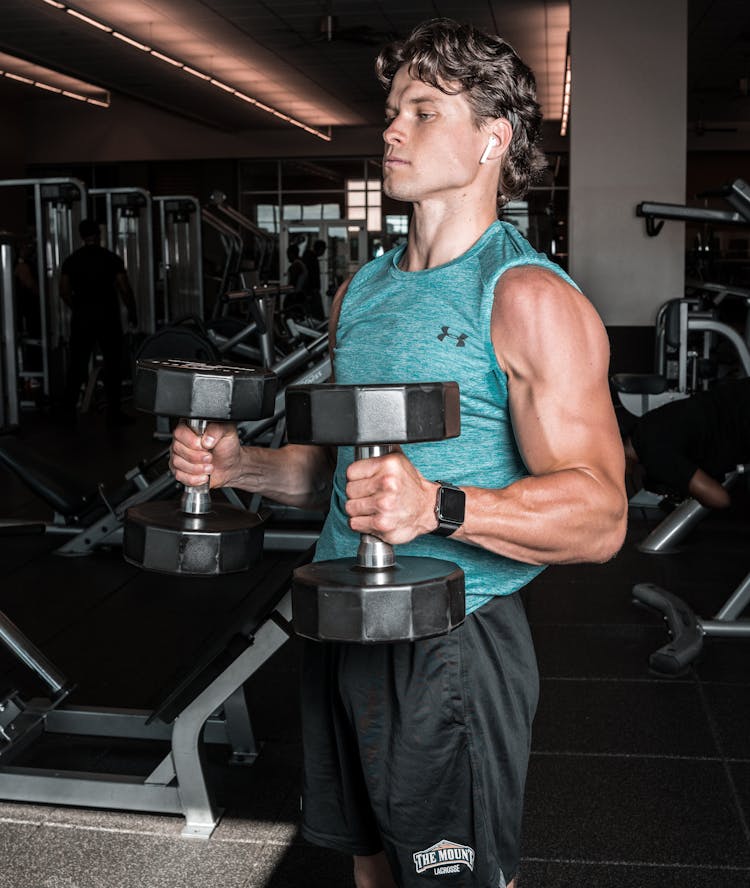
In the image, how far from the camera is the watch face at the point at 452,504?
0.93 m

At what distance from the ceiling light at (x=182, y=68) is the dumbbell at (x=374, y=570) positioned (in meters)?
8.57

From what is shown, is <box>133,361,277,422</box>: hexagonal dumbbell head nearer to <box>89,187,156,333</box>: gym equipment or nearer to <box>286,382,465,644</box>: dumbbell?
<box>286,382,465,644</box>: dumbbell

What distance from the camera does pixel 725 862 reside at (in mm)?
1910

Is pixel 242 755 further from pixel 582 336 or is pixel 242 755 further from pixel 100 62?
pixel 100 62

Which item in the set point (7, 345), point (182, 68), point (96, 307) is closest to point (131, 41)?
point (182, 68)

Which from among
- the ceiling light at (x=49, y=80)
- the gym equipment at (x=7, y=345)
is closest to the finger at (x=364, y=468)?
the gym equipment at (x=7, y=345)

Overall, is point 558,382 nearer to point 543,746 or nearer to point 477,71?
point 477,71

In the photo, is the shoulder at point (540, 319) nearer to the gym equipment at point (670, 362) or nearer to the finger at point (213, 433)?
the finger at point (213, 433)

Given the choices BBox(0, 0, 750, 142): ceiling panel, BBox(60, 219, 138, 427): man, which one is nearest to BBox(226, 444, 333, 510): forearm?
BBox(60, 219, 138, 427): man

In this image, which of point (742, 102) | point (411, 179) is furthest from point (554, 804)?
point (742, 102)

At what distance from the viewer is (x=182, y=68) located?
35.8ft

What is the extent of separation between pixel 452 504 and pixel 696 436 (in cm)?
287

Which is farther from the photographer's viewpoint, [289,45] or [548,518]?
[289,45]

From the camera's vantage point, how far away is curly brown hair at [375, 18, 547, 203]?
3.80 ft
